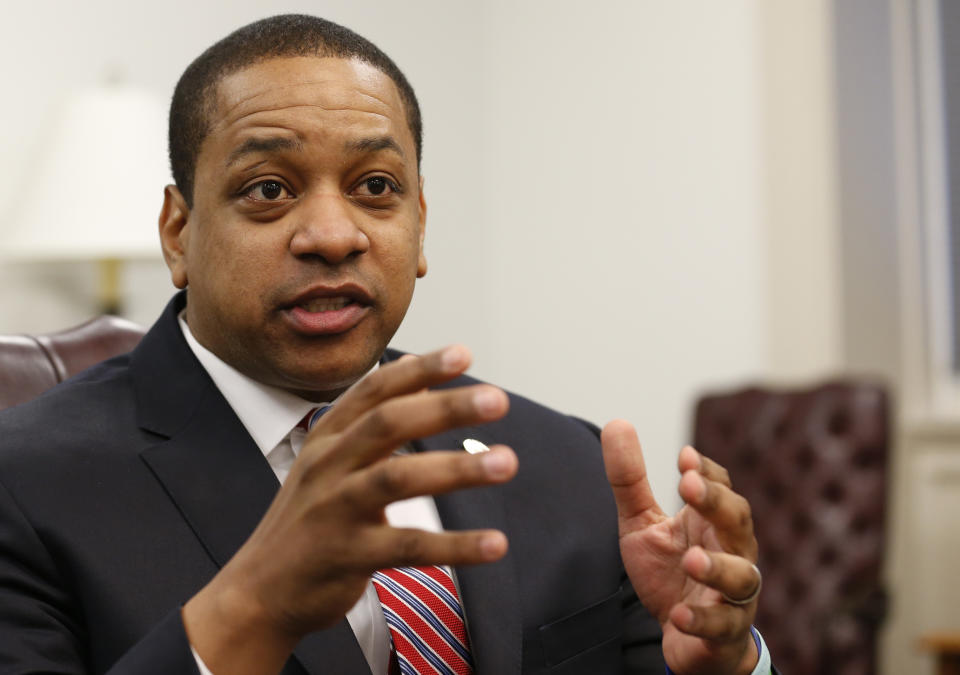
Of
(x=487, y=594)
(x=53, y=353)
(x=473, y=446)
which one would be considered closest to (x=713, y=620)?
(x=487, y=594)

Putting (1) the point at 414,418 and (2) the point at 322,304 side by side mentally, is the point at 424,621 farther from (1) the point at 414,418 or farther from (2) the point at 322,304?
(1) the point at 414,418

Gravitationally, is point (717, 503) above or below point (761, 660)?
above

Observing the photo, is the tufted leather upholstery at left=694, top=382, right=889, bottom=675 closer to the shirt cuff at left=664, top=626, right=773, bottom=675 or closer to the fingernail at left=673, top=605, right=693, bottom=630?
the shirt cuff at left=664, top=626, right=773, bottom=675

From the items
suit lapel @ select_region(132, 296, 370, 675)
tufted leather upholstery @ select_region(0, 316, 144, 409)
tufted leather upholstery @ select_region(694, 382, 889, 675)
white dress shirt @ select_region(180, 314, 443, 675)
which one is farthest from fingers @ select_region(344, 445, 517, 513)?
tufted leather upholstery @ select_region(694, 382, 889, 675)

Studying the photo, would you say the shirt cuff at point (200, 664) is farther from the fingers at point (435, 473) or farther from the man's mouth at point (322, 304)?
the man's mouth at point (322, 304)

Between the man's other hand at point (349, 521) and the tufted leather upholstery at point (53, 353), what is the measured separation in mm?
790

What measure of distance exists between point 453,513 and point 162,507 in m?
0.36

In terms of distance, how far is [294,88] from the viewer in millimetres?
1291

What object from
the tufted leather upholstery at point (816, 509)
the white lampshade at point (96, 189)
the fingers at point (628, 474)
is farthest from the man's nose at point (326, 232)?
the tufted leather upholstery at point (816, 509)

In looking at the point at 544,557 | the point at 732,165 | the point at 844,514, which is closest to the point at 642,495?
the point at 544,557

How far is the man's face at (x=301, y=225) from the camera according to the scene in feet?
4.12

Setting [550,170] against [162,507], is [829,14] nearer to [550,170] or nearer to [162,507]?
[550,170]

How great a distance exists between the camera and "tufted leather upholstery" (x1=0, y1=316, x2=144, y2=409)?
5.17 feet

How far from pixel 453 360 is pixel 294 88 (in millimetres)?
588
